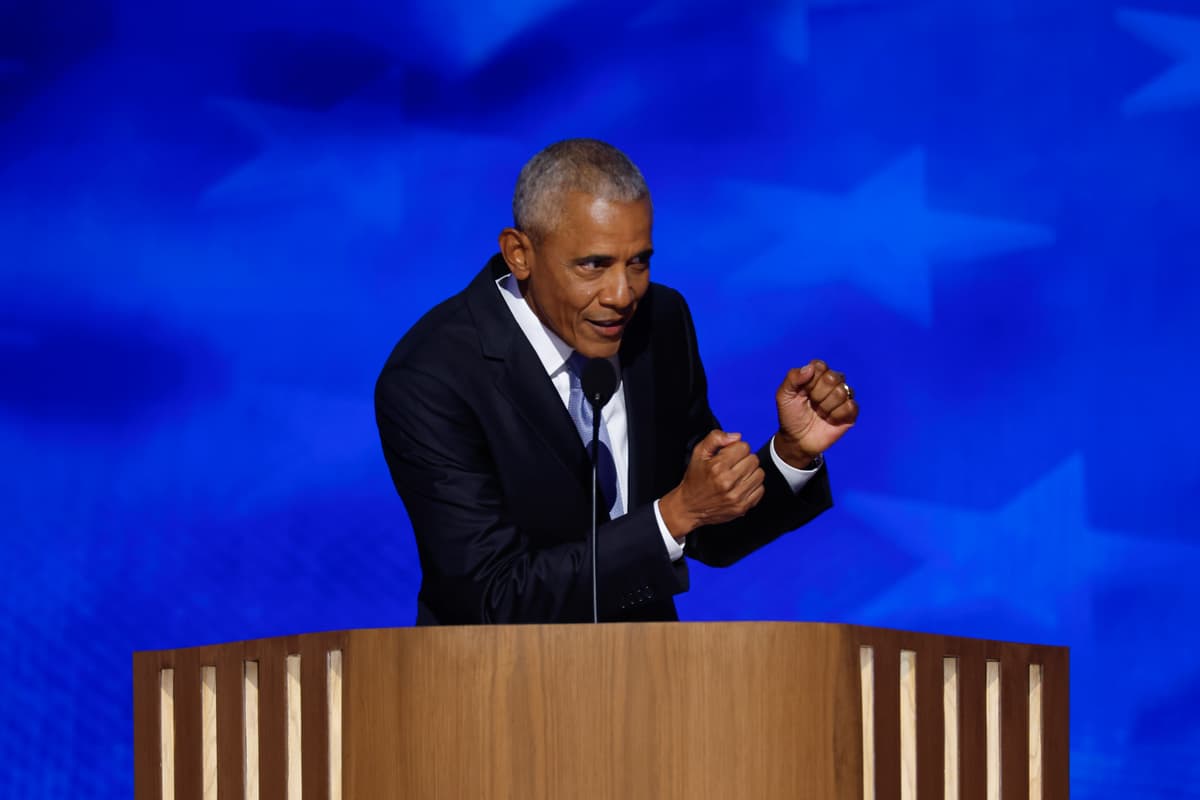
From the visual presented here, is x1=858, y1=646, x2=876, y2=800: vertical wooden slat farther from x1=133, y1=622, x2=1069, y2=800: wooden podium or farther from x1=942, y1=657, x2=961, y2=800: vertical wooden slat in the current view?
x1=942, y1=657, x2=961, y2=800: vertical wooden slat

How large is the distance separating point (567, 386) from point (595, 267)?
0.80ft

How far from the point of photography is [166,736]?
8.02 ft

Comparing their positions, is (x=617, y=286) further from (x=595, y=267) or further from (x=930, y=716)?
(x=930, y=716)

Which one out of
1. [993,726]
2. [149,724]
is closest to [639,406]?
[993,726]

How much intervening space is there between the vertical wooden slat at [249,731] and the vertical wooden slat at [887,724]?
76cm

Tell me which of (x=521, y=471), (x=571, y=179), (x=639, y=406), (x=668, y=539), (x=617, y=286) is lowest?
(x=668, y=539)

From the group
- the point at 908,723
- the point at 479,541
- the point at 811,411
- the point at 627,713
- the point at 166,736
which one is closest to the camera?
the point at 627,713

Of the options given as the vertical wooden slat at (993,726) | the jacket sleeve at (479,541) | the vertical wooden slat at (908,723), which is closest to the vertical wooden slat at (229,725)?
the jacket sleeve at (479,541)

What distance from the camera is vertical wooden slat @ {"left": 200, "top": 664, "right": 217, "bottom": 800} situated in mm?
2414

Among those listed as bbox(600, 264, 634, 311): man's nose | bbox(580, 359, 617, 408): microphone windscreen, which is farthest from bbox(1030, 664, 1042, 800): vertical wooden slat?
bbox(600, 264, 634, 311): man's nose

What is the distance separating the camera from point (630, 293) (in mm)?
2715

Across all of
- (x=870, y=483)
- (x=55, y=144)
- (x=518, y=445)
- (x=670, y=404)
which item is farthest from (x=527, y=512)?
(x=55, y=144)

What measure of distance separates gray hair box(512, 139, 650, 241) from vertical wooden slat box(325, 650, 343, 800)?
0.75m

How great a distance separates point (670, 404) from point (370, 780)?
91cm
